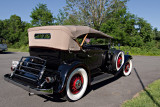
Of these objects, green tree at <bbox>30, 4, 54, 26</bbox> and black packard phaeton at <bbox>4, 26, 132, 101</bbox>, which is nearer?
black packard phaeton at <bbox>4, 26, 132, 101</bbox>

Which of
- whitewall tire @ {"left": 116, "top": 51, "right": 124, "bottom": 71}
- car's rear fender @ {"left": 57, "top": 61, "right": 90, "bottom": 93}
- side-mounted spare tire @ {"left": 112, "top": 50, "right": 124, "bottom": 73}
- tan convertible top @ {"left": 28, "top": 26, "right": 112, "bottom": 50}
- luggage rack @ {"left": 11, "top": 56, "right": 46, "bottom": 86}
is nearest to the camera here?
car's rear fender @ {"left": 57, "top": 61, "right": 90, "bottom": 93}

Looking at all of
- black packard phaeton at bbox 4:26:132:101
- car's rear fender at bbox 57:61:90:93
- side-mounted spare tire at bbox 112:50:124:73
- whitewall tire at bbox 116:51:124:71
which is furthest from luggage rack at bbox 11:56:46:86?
whitewall tire at bbox 116:51:124:71

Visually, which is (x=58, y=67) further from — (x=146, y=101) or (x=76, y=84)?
(x=146, y=101)

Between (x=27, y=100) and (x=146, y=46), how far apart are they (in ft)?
68.6

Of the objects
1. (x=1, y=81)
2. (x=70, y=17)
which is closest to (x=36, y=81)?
(x=1, y=81)

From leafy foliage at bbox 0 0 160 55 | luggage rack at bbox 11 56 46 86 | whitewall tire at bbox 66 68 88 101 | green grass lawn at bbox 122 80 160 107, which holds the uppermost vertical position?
leafy foliage at bbox 0 0 160 55

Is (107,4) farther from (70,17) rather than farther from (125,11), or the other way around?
(70,17)

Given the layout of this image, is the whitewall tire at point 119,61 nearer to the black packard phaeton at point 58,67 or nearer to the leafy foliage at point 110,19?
the black packard phaeton at point 58,67

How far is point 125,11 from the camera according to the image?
72.0ft

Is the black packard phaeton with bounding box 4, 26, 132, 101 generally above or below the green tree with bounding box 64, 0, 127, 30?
below

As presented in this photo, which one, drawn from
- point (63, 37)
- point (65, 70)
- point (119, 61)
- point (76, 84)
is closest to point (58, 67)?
point (65, 70)

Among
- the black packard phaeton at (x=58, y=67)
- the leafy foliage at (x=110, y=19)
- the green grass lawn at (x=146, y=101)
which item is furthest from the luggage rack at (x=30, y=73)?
the leafy foliage at (x=110, y=19)

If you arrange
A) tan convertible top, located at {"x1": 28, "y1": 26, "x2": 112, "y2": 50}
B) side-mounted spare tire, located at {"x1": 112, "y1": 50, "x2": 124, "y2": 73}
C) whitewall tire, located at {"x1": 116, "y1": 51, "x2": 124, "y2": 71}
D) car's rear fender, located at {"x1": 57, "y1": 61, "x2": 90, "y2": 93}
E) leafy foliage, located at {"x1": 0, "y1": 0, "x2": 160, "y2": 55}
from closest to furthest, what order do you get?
car's rear fender, located at {"x1": 57, "y1": 61, "x2": 90, "y2": 93} < tan convertible top, located at {"x1": 28, "y1": 26, "x2": 112, "y2": 50} < side-mounted spare tire, located at {"x1": 112, "y1": 50, "x2": 124, "y2": 73} < whitewall tire, located at {"x1": 116, "y1": 51, "x2": 124, "y2": 71} < leafy foliage, located at {"x1": 0, "y1": 0, "x2": 160, "y2": 55}

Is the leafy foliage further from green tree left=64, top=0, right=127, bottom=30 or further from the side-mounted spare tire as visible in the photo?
the side-mounted spare tire
